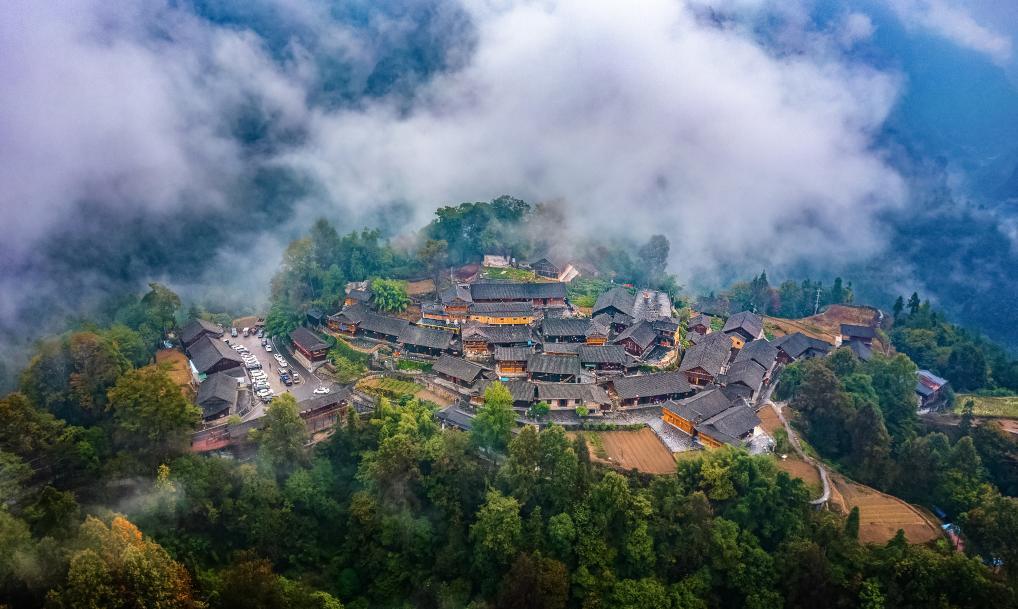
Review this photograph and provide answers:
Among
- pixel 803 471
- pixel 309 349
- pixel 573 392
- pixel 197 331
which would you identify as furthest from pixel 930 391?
pixel 197 331

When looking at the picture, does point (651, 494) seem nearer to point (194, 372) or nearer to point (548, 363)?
point (548, 363)

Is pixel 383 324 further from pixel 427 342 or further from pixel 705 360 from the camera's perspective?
pixel 705 360

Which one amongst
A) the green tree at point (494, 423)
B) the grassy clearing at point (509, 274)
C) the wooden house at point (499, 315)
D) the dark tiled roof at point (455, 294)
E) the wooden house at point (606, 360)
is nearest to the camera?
the green tree at point (494, 423)

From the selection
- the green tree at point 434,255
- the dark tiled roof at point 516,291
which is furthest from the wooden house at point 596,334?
the green tree at point 434,255

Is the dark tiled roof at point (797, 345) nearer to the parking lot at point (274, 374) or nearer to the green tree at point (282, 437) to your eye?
the parking lot at point (274, 374)

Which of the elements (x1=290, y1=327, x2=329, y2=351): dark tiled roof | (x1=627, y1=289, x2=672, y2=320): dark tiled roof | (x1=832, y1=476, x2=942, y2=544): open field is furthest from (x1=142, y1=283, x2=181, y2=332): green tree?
(x1=832, y1=476, x2=942, y2=544): open field

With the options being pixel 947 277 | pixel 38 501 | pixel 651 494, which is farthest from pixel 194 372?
pixel 947 277

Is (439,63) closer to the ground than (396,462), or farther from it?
farther from it

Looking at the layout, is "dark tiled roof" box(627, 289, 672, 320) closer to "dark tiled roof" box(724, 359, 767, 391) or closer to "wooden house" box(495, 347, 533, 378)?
"dark tiled roof" box(724, 359, 767, 391)
